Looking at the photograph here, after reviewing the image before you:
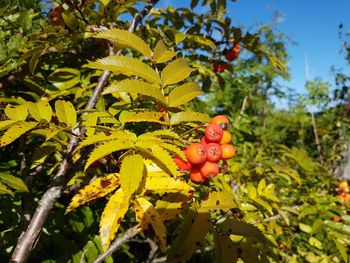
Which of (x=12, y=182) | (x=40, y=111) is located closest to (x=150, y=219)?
(x=12, y=182)

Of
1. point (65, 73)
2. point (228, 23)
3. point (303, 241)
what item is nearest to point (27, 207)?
point (65, 73)

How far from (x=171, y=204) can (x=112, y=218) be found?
201 mm

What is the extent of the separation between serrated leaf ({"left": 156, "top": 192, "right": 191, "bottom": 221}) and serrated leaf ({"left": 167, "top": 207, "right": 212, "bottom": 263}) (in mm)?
62

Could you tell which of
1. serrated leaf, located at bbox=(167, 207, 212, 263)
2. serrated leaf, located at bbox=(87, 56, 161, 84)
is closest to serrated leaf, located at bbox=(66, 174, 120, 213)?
serrated leaf, located at bbox=(167, 207, 212, 263)

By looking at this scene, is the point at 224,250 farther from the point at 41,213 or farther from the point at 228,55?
the point at 228,55

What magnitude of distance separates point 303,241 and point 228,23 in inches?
78.0

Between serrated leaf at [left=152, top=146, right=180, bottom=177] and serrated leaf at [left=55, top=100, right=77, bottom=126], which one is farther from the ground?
serrated leaf at [left=55, top=100, right=77, bottom=126]

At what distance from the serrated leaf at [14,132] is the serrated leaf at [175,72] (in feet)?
1.47

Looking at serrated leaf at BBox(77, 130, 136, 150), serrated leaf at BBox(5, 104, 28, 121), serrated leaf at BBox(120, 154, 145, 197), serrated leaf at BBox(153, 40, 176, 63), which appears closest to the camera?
serrated leaf at BBox(120, 154, 145, 197)

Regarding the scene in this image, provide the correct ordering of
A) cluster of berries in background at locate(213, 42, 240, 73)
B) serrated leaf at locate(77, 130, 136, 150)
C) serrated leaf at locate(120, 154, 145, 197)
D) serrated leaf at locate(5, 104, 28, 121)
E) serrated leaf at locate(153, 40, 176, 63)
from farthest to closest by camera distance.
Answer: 1. cluster of berries in background at locate(213, 42, 240, 73)
2. serrated leaf at locate(153, 40, 176, 63)
3. serrated leaf at locate(5, 104, 28, 121)
4. serrated leaf at locate(77, 130, 136, 150)
5. serrated leaf at locate(120, 154, 145, 197)

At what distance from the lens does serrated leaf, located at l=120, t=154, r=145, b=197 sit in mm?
810

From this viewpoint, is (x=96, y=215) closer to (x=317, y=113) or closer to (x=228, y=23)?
(x=228, y=23)

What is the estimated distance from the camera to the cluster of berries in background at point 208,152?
1123 millimetres

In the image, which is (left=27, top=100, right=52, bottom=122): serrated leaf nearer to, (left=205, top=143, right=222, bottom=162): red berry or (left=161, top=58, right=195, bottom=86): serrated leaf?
(left=161, top=58, right=195, bottom=86): serrated leaf
